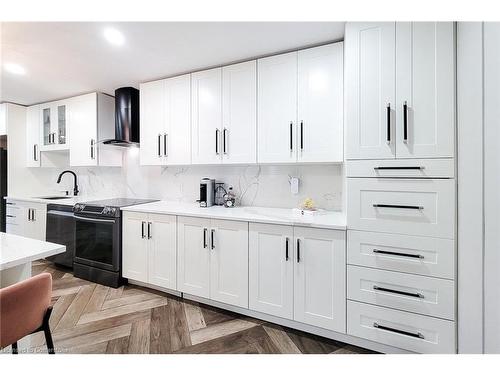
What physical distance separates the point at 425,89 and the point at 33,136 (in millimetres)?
4973

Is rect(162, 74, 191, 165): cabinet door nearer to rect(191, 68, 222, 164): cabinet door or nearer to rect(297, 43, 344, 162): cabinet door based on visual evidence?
rect(191, 68, 222, 164): cabinet door

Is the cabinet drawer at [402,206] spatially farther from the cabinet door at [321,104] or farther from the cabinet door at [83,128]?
the cabinet door at [83,128]

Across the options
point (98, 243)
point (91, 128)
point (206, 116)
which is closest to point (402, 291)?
point (206, 116)

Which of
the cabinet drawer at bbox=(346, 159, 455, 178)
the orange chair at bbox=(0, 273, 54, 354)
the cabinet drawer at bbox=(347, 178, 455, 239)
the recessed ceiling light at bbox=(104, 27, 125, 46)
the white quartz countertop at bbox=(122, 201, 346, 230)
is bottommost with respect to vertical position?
the orange chair at bbox=(0, 273, 54, 354)

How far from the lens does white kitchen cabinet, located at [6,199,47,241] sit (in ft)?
10.7

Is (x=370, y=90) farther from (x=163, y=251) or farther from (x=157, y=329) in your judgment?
(x=157, y=329)

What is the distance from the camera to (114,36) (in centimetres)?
190

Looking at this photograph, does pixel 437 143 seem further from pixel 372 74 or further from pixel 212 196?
pixel 212 196

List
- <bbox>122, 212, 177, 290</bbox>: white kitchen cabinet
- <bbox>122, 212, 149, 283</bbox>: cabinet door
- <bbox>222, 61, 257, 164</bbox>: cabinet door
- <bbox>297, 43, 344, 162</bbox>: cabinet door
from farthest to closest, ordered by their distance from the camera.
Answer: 1. <bbox>122, 212, 149, 283</bbox>: cabinet door
2. <bbox>122, 212, 177, 290</bbox>: white kitchen cabinet
3. <bbox>222, 61, 257, 164</bbox>: cabinet door
4. <bbox>297, 43, 344, 162</bbox>: cabinet door

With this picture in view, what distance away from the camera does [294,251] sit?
1824 millimetres

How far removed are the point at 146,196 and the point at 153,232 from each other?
3.38 feet

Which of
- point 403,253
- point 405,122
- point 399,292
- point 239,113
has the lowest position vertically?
point 399,292

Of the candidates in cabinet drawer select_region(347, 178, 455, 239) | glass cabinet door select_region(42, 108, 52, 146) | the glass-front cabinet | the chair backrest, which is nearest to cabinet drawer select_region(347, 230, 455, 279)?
cabinet drawer select_region(347, 178, 455, 239)

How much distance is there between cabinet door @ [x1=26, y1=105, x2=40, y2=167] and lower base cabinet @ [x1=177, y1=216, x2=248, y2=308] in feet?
10.2
